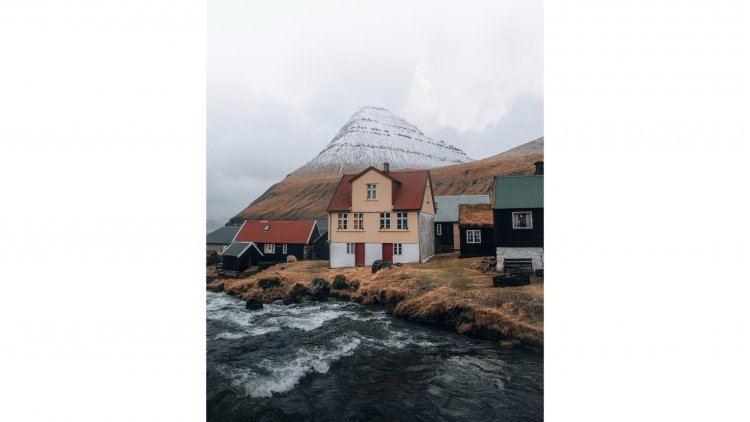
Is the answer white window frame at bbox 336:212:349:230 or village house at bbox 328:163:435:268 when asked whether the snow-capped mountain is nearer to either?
village house at bbox 328:163:435:268

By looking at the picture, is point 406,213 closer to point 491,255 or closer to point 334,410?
point 491,255

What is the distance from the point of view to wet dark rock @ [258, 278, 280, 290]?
5.80m

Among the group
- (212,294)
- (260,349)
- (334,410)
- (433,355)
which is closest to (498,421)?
(433,355)

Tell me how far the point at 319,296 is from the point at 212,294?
1712 mm

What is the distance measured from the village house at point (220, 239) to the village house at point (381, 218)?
1790 mm

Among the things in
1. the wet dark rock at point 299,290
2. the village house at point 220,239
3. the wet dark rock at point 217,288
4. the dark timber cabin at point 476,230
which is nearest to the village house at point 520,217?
the dark timber cabin at point 476,230

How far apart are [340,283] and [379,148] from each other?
8.08ft

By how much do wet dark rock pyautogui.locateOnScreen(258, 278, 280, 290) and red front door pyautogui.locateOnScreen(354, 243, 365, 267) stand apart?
1.42 meters

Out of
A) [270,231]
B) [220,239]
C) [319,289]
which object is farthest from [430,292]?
[220,239]

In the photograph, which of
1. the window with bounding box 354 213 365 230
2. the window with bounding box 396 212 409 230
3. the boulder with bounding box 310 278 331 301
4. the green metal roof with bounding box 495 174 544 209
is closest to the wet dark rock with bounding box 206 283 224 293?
the boulder with bounding box 310 278 331 301

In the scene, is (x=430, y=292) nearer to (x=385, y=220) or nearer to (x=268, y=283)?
(x=385, y=220)

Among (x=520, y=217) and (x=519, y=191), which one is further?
(x=519, y=191)

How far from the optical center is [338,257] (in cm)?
601

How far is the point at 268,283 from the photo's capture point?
582 centimetres
